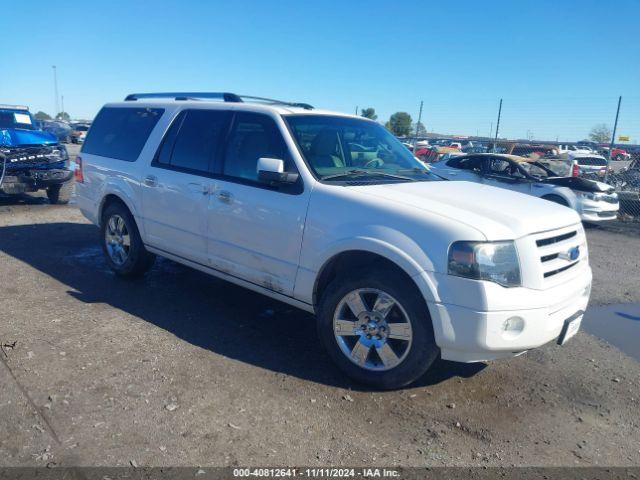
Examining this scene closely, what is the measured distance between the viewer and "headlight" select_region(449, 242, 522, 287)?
328 centimetres

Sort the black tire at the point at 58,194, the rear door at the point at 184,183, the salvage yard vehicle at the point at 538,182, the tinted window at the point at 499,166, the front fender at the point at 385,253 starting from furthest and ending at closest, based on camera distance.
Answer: the tinted window at the point at 499,166
the salvage yard vehicle at the point at 538,182
the black tire at the point at 58,194
the rear door at the point at 184,183
the front fender at the point at 385,253

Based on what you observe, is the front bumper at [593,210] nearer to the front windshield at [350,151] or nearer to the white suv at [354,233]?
the front windshield at [350,151]

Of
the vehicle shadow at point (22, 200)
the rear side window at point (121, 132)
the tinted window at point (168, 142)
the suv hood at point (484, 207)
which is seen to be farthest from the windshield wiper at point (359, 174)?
the vehicle shadow at point (22, 200)

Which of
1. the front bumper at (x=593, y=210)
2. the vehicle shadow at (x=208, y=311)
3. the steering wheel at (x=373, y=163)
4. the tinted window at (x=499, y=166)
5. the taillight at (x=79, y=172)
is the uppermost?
the steering wheel at (x=373, y=163)

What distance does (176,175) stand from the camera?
505 cm

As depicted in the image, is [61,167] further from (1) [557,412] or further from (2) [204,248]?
(1) [557,412]

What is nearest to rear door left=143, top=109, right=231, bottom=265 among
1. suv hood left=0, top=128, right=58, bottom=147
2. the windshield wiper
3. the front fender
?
the windshield wiper

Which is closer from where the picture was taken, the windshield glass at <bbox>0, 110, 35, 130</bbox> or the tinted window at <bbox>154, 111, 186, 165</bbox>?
the tinted window at <bbox>154, 111, 186, 165</bbox>

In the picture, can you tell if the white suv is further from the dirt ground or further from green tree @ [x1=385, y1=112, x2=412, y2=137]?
green tree @ [x1=385, y1=112, x2=412, y2=137]

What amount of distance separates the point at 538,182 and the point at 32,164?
9802 millimetres

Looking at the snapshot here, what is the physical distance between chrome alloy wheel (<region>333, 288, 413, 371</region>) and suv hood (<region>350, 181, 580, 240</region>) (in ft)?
2.24

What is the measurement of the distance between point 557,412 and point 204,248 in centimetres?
305

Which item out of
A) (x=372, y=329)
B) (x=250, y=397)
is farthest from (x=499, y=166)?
(x=250, y=397)

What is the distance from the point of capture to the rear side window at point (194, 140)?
486 cm
